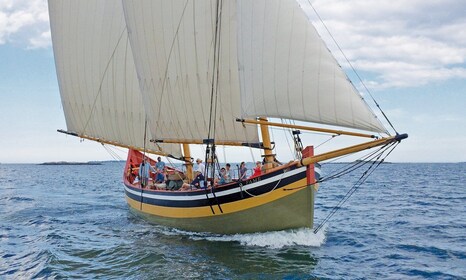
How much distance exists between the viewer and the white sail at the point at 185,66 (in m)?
21.9

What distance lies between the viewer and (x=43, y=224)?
25609 millimetres

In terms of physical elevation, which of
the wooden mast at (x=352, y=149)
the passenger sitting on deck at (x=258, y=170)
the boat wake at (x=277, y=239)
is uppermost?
the wooden mast at (x=352, y=149)

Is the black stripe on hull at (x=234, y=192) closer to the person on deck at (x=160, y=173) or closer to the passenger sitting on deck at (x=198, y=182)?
the passenger sitting on deck at (x=198, y=182)

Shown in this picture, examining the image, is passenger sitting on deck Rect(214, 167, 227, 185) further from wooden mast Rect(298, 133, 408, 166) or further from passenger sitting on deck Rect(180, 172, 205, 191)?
wooden mast Rect(298, 133, 408, 166)

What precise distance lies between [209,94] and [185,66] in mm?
1801

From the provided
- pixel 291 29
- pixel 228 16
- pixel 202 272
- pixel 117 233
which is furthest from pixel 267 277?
pixel 228 16

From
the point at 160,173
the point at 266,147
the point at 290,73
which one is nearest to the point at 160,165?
the point at 160,173

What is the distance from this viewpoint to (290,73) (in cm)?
1636

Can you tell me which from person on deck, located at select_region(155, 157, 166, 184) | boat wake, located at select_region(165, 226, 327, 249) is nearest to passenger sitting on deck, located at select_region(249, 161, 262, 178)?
boat wake, located at select_region(165, 226, 327, 249)

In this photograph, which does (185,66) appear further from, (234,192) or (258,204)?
(258,204)

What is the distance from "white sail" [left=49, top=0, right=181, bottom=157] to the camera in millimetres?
28781

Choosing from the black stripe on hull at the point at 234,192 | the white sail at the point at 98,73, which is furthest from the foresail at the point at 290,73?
the white sail at the point at 98,73

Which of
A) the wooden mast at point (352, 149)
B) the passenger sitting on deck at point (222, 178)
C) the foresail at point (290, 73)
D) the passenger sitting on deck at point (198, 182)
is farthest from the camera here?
the passenger sitting on deck at point (222, 178)

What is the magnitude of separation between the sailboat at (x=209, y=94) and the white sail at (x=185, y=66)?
0.16 ft
